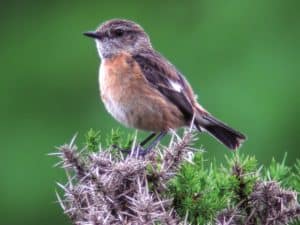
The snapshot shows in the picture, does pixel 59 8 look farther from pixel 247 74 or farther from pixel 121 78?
pixel 121 78

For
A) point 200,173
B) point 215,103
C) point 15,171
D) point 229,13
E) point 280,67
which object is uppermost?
point 229,13

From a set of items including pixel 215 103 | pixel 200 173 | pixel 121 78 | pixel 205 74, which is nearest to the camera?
pixel 200 173

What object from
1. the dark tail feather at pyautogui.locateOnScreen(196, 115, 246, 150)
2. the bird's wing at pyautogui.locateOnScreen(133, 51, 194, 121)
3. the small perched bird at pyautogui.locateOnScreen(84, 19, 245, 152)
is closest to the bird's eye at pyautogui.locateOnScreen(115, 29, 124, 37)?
the small perched bird at pyautogui.locateOnScreen(84, 19, 245, 152)

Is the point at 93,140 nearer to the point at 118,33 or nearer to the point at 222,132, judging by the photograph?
the point at 222,132

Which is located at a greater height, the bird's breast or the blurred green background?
the blurred green background

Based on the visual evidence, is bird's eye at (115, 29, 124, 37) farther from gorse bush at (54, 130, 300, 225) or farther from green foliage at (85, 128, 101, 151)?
gorse bush at (54, 130, 300, 225)

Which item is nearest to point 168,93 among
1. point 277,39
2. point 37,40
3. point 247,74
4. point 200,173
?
point 200,173

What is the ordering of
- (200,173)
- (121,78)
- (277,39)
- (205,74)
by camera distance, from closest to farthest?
(200,173)
(121,78)
(205,74)
(277,39)

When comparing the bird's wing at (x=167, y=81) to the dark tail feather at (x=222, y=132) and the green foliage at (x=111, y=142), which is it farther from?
the green foliage at (x=111, y=142)
